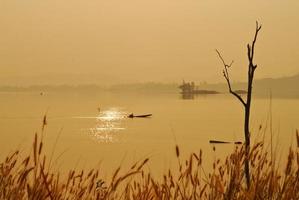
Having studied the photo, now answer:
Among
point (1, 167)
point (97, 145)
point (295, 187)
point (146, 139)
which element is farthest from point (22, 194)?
point (146, 139)

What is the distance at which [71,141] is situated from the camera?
50188 mm

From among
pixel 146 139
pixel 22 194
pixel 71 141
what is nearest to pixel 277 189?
pixel 22 194

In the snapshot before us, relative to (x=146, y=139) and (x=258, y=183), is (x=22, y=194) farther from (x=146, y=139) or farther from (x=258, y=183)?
(x=146, y=139)

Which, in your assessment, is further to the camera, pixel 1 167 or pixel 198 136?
pixel 198 136

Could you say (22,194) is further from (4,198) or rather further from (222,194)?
(222,194)

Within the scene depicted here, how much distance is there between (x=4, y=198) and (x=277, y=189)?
227 cm

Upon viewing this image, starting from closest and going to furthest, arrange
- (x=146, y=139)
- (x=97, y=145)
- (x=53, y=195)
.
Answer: (x=53, y=195)
(x=97, y=145)
(x=146, y=139)

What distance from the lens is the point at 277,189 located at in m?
4.70

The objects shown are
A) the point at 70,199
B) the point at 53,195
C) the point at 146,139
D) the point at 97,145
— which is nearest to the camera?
the point at 53,195

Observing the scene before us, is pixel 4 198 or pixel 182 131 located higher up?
pixel 4 198

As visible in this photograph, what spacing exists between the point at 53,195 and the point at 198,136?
171ft

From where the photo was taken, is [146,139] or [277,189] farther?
[146,139]

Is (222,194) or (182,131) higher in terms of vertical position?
(222,194)

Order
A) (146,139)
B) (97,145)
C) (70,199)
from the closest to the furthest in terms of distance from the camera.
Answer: (70,199)
(97,145)
(146,139)
